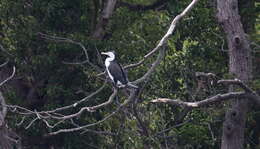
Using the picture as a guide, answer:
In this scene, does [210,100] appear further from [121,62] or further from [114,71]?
[121,62]

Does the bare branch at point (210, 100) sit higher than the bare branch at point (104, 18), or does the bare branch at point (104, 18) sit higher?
the bare branch at point (210, 100)

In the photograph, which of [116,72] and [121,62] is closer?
[116,72]

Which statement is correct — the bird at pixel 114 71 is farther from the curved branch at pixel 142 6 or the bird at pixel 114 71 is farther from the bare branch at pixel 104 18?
the curved branch at pixel 142 6

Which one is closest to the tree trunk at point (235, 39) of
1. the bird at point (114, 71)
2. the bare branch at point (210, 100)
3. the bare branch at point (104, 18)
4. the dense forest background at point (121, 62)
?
the dense forest background at point (121, 62)

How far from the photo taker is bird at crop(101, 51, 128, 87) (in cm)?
1022

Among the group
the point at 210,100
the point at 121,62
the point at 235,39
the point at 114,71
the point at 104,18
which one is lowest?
the point at 121,62

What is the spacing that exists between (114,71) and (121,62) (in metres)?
1.52

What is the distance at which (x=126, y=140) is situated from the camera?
11.9 meters

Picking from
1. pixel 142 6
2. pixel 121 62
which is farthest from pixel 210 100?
pixel 142 6

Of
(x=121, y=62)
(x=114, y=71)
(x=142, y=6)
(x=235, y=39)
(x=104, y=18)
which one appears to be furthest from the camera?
(x=142, y=6)

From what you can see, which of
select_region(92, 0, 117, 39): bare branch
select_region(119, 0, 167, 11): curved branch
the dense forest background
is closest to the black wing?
the dense forest background

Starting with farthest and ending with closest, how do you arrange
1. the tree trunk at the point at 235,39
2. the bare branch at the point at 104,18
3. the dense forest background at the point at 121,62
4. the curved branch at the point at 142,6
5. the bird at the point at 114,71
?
the curved branch at the point at 142,6
the bare branch at the point at 104,18
the dense forest background at the point at 121,62
the bird at the point at 114,71
the tree trunk at the point at 235,39

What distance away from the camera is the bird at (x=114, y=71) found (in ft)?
33.5

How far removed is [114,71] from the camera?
1092cm
